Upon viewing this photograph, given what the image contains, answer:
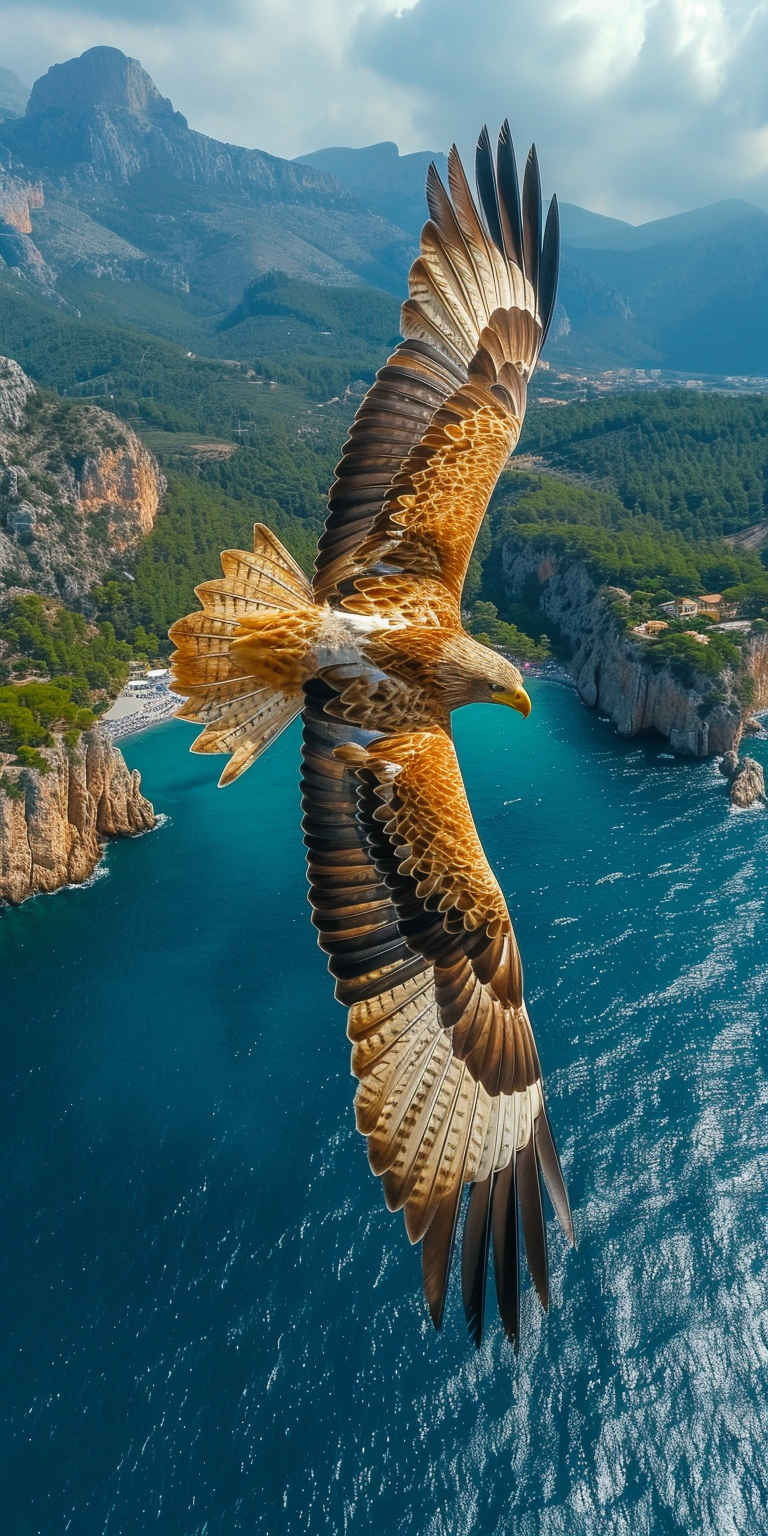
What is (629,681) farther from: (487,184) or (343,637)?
(343,637)

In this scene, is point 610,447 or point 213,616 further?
point 610,447

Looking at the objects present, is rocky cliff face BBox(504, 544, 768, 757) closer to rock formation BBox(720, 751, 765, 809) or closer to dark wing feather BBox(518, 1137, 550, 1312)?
rock formation BBox(720, 751, 765, 809)

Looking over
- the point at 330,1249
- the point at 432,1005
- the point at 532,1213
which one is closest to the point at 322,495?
the point at 330,1249

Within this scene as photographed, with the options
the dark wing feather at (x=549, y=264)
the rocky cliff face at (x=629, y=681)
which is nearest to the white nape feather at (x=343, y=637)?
the dark wing feather at (x=549, y=264)

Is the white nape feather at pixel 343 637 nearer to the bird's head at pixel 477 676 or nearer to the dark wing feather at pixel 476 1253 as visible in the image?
the bird's head at pixel 477 676

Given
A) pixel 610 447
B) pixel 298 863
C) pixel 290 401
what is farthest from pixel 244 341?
pixel 298 863

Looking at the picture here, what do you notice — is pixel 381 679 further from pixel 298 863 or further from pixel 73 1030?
pixel 298 863
